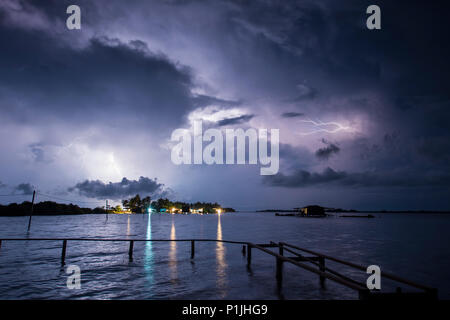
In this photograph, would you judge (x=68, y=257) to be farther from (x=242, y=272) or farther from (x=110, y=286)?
(x=242, y=272)

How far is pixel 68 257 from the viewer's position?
27.4m
